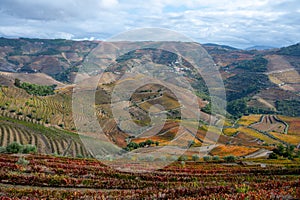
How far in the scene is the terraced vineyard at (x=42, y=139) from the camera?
66.3 meters

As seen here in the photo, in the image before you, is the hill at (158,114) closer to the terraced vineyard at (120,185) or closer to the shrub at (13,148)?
the shrub at (13,148)

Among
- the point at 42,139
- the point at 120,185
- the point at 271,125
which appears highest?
the point at 120,185

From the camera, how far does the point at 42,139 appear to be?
7356 cm

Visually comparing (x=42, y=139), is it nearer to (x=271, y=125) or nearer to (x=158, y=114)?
(x=158, y=114)

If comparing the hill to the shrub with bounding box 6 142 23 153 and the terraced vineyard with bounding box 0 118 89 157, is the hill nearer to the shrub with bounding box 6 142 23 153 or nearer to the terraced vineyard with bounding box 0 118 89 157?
the terraced vineyard with bounding box 0 118 89 157

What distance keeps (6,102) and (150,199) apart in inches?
4305

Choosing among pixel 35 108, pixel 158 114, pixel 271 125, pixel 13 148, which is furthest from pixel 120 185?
pixel 271 125

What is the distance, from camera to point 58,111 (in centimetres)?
11769

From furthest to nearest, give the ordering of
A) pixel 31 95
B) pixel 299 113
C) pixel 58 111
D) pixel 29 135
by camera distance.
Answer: pixel 299 113 < pixel 31 95 < pixel 58 111 < pixel 29 135

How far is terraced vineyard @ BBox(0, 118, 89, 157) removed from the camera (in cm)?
6631

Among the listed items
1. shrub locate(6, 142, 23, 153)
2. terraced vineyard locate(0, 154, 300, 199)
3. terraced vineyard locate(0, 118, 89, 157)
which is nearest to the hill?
terraced vineyard locate(0, 118, 89, 157)

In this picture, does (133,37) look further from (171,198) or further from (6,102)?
(6,102)

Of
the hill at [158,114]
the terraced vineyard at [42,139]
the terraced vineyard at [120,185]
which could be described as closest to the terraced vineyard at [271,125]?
the hill at [158,114]

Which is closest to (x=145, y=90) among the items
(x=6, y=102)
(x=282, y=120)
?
(x=6, y=102)
